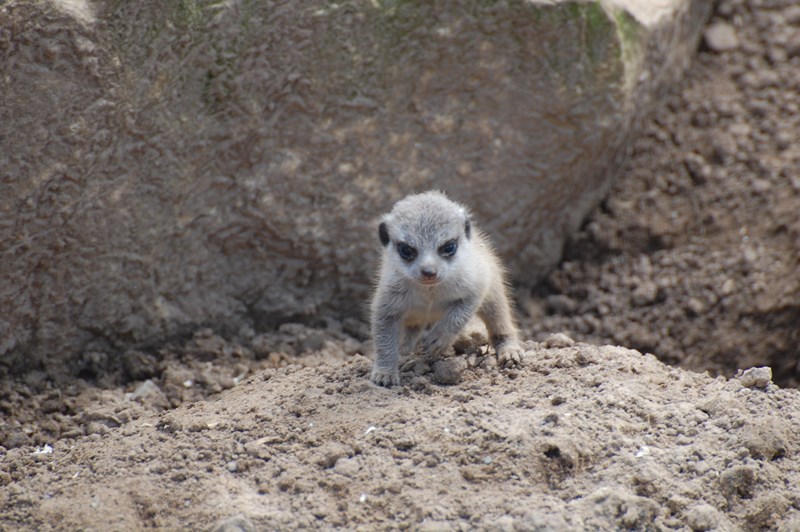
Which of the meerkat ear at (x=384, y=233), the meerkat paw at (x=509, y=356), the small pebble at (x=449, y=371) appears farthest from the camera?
the meerkat ear at (x=384, y=233)

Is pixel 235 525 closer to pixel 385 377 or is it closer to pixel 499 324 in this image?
pixel 385 377

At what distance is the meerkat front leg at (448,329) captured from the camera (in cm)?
414

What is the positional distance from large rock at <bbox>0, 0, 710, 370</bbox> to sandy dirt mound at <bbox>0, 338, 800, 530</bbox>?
97 centimetres

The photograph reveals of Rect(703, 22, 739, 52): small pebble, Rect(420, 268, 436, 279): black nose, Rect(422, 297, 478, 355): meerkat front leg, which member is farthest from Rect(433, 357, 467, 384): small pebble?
Rect(703, 22, 739, 52): small pebble

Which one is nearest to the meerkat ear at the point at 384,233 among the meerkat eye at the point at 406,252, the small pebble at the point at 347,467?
the meerkat eye at the point at 406,252

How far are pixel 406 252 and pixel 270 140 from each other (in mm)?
1034

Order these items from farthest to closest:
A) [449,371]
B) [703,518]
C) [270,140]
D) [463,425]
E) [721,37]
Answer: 1. [721,37]
2. [270,140]
3. [449,371]
4. [463,425]
5. [703,518]

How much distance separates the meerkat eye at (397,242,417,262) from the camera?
4305 mm

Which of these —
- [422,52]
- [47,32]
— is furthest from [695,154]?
[47,32]

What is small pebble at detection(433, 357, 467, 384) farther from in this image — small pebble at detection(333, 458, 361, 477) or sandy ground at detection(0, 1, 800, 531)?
small pebble at detection(333, 458, 361, 477)

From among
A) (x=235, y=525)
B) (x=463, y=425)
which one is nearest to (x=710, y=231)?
(x=463, y=425)

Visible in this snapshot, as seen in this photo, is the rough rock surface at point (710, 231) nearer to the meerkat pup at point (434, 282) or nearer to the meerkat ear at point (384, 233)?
the meerkat pup at point (434, 282)

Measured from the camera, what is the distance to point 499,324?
442 centimetres

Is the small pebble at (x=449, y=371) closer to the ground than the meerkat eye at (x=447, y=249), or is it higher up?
closer to the ground
